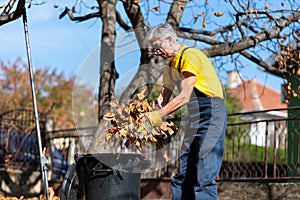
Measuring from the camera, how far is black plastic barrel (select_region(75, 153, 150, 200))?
5.13 meters

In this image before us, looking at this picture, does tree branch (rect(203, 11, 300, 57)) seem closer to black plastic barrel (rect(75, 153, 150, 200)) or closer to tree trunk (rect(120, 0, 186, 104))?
tree trunk (rect(120, 0, 186, 104))

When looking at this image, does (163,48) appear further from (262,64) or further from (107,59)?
(262,64)

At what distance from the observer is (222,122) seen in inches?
179

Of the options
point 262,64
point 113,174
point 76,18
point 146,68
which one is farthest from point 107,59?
point 262,64

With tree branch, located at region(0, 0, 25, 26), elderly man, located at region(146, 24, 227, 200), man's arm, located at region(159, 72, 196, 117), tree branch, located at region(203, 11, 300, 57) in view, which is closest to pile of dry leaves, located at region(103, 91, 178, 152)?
elderly man, located at region(146, 24, 227, 200)

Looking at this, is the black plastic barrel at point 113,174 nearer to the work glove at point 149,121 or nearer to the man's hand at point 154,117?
the work glove at point 149,121

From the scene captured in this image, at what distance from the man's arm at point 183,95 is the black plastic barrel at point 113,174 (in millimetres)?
928

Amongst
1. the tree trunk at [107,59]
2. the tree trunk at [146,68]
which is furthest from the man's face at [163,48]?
the tree trunk at [107,59]

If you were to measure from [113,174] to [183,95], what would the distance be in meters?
1.24

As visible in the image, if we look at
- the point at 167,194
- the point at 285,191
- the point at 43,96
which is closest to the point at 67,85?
the point at 43,96

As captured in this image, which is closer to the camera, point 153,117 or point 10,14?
point 153,117

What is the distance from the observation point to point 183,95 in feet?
14.1

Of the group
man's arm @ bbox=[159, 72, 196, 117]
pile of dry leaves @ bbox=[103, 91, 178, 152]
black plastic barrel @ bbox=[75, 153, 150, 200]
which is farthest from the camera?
black plastic barrel @ bbox=[75, 153, 150, 200]

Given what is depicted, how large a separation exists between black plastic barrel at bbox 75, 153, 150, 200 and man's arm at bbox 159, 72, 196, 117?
928 mm
